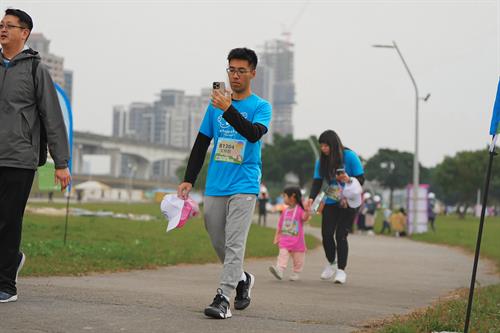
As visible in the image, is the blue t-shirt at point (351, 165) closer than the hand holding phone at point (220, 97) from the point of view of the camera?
No

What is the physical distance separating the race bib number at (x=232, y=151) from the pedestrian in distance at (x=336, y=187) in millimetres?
3928

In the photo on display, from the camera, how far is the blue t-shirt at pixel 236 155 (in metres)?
6.36

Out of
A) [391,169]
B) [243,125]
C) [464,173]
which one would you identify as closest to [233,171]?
[243,125]

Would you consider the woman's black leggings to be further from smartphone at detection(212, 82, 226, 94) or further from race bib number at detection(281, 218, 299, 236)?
smartphone at detection(212, 82, 226, 94)

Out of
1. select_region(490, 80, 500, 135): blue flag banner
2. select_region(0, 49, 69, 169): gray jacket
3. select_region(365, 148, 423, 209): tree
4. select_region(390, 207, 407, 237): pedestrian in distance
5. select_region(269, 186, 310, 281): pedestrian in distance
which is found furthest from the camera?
select_region(365, 148, 423, 209): tree

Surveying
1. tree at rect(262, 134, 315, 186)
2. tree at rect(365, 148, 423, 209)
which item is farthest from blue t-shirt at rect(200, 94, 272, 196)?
tree at rect(365, 148, 423, 209)

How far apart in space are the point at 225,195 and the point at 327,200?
4.07m

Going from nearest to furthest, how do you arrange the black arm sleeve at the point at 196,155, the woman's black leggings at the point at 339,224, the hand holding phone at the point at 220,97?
the hand holding phone at the point at 220,97, the black arm sleeve at the point at 196,155, the woman's black leggings at the point at 339,224

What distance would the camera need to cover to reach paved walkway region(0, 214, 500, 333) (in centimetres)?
557

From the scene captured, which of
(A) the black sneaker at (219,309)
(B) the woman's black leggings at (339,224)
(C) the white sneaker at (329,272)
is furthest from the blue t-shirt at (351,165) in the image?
(A) the black sneaker at (219,309)

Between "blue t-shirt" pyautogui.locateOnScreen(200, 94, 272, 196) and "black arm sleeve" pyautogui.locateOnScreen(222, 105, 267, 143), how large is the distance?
20 cm

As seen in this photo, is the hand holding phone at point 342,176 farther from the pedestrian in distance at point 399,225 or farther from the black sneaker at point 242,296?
the pedestrian in distance at point 399,225

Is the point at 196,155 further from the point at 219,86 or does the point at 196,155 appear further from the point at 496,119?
the point at 496,119

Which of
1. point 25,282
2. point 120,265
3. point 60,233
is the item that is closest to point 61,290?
point 25,282
